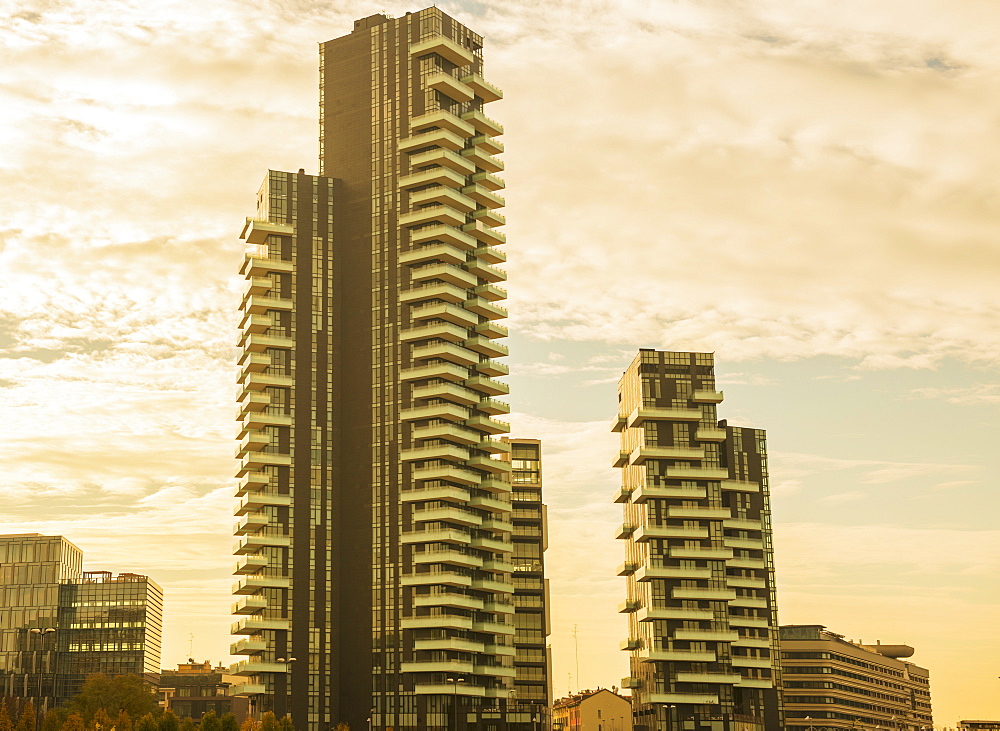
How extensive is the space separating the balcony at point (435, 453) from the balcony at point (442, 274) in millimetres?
23086

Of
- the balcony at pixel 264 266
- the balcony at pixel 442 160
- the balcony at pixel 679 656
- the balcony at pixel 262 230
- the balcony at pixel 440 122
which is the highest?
the balcony at pixel 440 122

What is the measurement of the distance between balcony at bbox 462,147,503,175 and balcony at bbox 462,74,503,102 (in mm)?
8186

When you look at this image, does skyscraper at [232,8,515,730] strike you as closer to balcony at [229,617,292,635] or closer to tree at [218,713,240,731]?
balcony at [229,617,292,635]

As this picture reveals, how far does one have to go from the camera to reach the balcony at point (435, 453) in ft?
574

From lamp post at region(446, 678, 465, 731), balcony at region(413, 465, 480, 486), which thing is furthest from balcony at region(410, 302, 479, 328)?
lamp post at region(446, 678, 465, 731)

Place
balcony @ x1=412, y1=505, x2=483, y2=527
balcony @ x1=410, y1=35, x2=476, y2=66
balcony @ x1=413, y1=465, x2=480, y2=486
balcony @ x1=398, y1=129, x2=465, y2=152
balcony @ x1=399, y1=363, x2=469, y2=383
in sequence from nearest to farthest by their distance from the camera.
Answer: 1. balcony @ x1=412, y1=505, x2=483, y2=527
2. balcony @ x1=413, y1=465, x2=480, y2=486
3. balcony @ x1=399, y1=363, x2=469, y2=383
4. balcony @ x1=398, y1=129, x2=465, y2=152
5. balcony @ x1=410, y1=35, x2=476, y2=66

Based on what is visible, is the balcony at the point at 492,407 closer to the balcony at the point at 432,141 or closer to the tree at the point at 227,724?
the balcony at the point at 432,141

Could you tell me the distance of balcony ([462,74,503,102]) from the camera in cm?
19262

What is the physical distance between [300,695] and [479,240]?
67837 millimetres

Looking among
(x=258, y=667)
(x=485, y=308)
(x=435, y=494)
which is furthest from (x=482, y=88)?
(x=258, y=667)

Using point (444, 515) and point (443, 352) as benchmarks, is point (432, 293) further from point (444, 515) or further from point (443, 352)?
point (444, 515)

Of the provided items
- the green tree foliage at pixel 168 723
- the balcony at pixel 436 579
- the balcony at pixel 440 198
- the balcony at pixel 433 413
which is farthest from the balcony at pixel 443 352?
the green tree foliage at pixel 168 723

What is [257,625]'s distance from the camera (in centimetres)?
16762

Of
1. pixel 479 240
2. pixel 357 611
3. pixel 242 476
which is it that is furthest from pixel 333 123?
pixel 357 611
